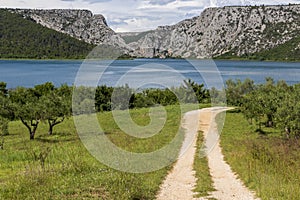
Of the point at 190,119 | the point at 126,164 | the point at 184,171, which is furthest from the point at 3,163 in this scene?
the point at 190,119

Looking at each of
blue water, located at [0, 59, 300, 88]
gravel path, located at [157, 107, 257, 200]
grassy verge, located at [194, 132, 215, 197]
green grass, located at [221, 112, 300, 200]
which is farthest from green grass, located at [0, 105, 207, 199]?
blue water, located at [0, 59, 300, 88]

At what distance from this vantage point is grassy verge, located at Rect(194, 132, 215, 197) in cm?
1130

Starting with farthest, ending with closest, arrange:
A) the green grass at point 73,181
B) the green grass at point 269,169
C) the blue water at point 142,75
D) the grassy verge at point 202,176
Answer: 1. the blue water at point 142,75
2. the grassy verge at point 202,176
3. the green grass at point 269,169
4. the green grass at point 73,181

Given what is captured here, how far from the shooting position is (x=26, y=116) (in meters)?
27.7

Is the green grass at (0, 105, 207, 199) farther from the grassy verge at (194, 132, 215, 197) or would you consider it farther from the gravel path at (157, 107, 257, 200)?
the grassy verge at (194, 132, 215, 197)

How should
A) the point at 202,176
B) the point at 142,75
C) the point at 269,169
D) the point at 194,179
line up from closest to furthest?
the point at 194,179 < the point at 269,169 < the point at 202,176 < the point at 142,75

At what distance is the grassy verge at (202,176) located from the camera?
1130 cm

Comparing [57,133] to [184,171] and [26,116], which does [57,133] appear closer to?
[26,116]

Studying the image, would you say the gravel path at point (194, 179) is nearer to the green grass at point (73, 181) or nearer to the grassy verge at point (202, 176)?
the grassy verge at point (202, 176)

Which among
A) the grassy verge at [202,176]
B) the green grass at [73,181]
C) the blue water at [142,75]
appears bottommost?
the grassy verge at [202,176]

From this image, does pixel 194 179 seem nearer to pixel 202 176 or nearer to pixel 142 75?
pixel 202 176

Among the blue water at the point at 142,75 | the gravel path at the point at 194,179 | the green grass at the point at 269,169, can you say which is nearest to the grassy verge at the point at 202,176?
the gravel path at the point at 194,179

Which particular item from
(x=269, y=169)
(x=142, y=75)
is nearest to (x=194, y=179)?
(x=269, y=169)

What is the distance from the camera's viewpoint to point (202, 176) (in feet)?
44.6
